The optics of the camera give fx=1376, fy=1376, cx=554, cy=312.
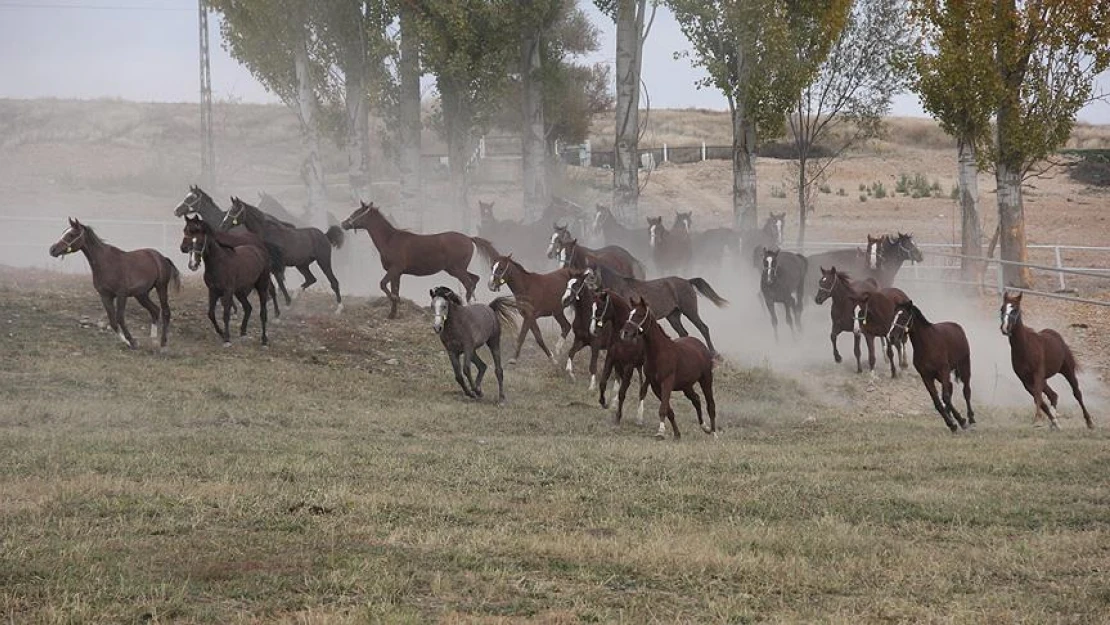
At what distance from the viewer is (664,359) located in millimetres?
17109

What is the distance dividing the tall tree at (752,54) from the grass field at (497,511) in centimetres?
1951

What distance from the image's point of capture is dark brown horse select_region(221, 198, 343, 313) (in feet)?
84.7

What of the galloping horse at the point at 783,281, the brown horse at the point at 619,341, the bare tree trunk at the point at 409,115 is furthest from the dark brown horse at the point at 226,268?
the bare tree trunk at the point at 409,115

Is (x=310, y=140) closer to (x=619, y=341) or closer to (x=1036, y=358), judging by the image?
(x=619, y=341)

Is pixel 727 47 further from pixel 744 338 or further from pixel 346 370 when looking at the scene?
pixel 346 370

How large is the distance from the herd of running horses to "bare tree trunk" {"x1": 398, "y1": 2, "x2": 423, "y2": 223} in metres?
11.3

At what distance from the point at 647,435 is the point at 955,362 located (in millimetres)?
4956

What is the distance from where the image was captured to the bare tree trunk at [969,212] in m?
37.7

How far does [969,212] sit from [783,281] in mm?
9688

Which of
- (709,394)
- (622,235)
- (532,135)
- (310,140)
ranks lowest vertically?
(709,394)

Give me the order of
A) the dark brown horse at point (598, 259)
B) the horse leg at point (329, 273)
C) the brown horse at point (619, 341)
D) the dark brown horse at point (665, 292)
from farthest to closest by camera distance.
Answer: the horse leg at point (329, 273) → the dark brown horse at point (598, 259) → the dark brown horse at point (665, 292) → the brown horse at point (619, 341)

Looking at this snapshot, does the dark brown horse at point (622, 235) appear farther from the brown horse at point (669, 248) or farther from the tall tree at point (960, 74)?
the tall tree at point (960, 74)

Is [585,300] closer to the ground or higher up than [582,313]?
higher up

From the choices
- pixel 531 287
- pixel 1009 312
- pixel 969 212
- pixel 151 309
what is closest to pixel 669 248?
pixel 969 212
